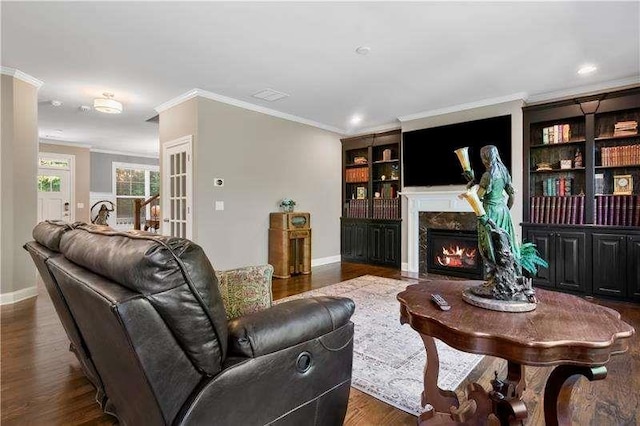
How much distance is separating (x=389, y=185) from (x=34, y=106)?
536 centimetres

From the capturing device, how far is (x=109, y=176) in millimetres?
8914

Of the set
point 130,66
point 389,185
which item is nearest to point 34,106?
point 130,66

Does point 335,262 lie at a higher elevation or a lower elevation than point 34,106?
lower

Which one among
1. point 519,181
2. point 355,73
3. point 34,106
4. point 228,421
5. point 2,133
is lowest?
point 228,421

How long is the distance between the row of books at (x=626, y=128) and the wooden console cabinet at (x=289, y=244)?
4207 mm

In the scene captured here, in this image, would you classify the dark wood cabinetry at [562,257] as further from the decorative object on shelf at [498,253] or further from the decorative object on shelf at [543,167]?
the decorative object on shelf at [498,253]

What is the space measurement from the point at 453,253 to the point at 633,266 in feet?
6.62

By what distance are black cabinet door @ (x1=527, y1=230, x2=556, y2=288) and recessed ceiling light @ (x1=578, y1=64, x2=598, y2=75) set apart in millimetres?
1923

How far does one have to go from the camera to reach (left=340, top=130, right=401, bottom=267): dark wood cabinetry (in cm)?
593

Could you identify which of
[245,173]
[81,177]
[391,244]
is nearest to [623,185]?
[391,244]

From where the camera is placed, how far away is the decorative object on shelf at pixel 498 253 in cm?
139

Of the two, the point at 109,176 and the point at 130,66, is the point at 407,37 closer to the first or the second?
the point at 130,66

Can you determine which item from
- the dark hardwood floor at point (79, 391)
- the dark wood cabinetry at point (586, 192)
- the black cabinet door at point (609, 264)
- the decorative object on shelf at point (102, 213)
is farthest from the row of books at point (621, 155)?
the decorative object on shelf at point (102, 213)

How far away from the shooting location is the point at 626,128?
387 centimetres
